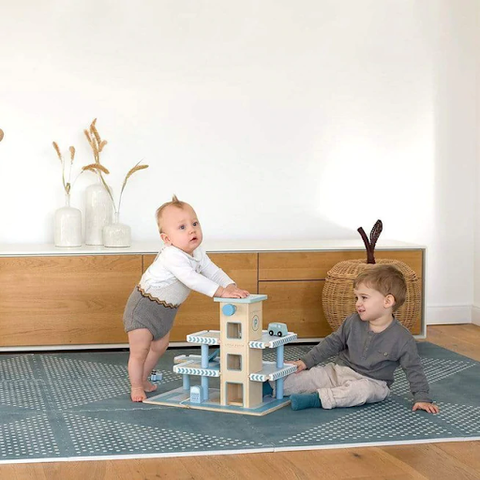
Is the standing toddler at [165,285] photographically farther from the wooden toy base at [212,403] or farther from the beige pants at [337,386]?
the beige pants at [337,386]

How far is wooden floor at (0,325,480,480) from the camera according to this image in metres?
2.23

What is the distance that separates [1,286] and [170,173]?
103 centimetres

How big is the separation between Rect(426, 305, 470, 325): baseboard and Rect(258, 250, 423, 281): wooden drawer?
2.08 ft

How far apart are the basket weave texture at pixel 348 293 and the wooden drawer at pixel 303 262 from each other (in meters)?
0.09

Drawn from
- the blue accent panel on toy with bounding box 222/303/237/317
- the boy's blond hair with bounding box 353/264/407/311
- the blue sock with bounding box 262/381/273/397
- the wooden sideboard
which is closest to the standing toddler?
the blue accent panel on toy with bounding box 222/303/237/317

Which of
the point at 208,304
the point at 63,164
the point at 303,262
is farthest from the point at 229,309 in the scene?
the point at 63,164

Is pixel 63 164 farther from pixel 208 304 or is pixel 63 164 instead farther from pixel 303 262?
pixel 303 262

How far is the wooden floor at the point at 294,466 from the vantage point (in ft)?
7.33

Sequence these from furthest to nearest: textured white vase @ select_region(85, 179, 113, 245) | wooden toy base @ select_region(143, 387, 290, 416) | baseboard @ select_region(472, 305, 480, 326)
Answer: baseboard @ select_region(472, 305, 480, 326), textured white vase @ select_region(85, 179, 113, 245), wooden toy base @ select_region(143, 387, 290, 416)

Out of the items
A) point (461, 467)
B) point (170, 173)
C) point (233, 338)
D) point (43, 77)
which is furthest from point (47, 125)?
point (461, 467)

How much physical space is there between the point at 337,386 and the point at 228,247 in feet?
3.94

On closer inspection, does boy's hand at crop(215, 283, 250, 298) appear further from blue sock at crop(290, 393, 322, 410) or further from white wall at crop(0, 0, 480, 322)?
white wall at crop(0, 0, 480, 322)

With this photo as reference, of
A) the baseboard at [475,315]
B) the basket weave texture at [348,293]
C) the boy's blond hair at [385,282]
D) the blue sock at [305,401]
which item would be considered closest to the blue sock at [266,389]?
the blue sock at [305,401]

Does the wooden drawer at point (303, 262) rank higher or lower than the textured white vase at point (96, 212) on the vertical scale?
lower
